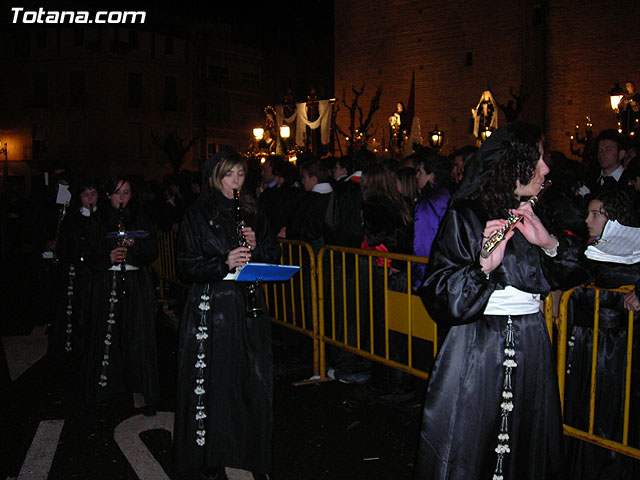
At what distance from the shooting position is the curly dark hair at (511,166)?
3.10 m

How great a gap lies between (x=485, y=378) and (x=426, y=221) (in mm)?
3090

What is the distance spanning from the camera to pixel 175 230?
11312mm

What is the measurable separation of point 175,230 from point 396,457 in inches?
282

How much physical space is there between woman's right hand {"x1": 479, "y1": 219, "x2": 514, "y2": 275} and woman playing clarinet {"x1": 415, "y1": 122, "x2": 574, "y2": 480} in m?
0.11

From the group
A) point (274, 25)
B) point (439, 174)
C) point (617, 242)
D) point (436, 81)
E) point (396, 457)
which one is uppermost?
point (274, 25)

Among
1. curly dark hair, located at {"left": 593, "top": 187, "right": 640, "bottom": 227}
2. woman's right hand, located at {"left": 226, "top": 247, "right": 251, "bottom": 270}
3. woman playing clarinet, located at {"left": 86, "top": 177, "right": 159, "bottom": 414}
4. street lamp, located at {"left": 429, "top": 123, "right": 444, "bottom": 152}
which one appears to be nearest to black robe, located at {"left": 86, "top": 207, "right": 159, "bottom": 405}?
woman playing clarinet, located at {"left": 86, "top": 177, "right": 159, "bottom": 414}

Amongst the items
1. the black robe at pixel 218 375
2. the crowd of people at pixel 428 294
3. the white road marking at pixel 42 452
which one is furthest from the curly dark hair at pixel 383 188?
the white road marking at pixel 42 452

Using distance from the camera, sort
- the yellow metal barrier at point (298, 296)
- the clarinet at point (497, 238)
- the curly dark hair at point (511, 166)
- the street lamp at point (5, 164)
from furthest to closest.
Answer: the street lamp at point (5, 164)
the yellow metal barrier at point (298, 296)
the curly dark hair at point (511, 166)
the clarinet at point (497, 238)

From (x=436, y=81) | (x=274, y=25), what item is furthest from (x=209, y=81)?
(x=436, y=81)

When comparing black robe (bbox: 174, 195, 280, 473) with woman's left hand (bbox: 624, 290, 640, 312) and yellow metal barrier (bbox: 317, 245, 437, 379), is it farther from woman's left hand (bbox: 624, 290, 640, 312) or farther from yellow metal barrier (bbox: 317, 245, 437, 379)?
woman's left hand (bbox: 624, 290, 640, 312)

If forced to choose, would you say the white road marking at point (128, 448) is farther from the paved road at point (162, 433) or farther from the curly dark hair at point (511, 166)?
the curly dark hair at point (511, 166)

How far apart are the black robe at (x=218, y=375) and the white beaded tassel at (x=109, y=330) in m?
1.77

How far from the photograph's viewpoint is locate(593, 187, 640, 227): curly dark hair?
4.46 meters

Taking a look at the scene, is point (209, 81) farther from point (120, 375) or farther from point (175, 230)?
point (120, 375)
